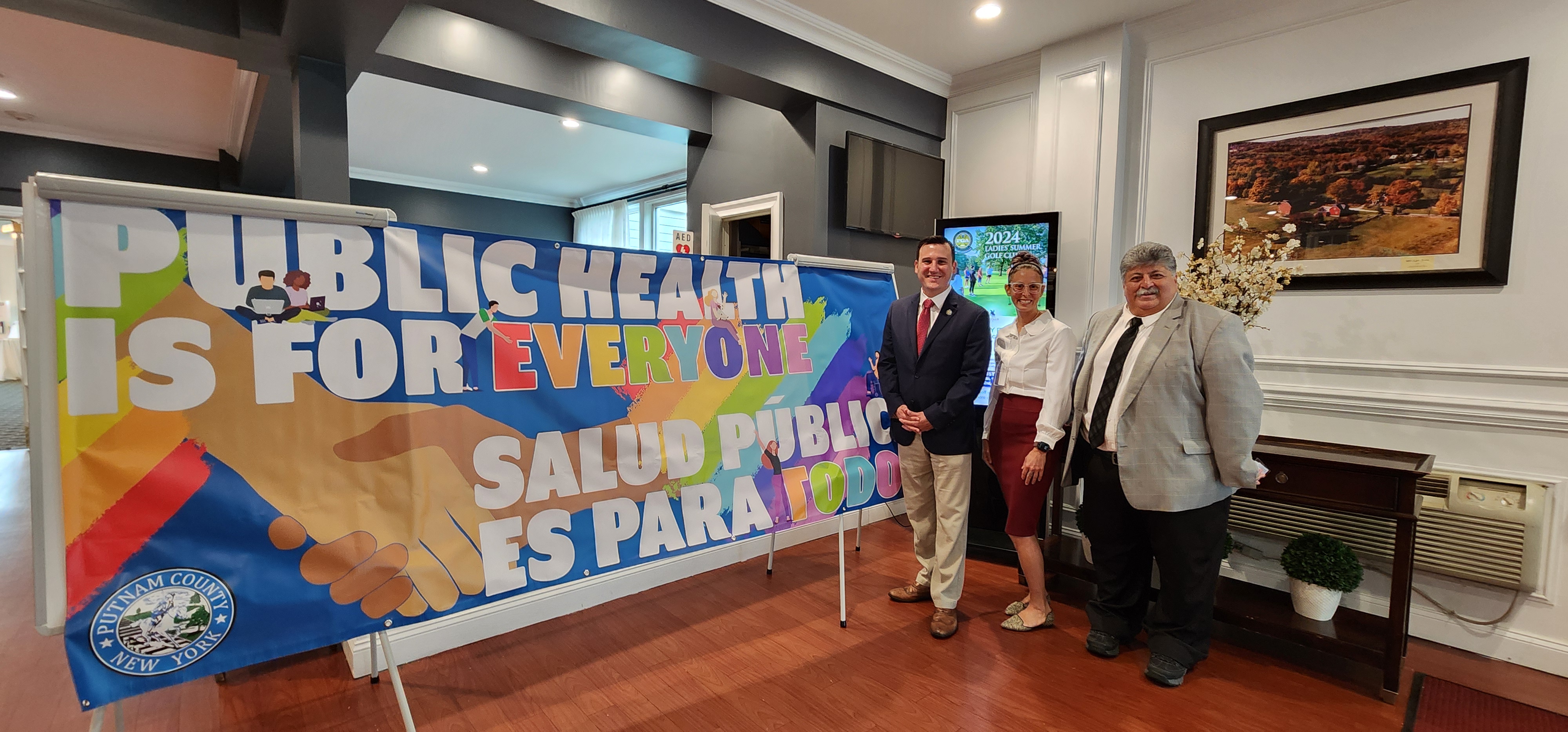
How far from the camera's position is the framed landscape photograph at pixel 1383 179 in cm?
249

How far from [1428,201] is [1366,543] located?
54.3 inches

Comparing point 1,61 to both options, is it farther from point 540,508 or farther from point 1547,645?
point 1547,645

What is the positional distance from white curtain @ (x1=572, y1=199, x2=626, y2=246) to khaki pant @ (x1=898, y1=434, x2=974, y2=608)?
6008mm

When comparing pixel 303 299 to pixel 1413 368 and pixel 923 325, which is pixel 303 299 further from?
pixel 1413 368

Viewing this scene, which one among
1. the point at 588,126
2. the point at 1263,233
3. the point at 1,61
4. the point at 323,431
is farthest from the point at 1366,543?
the point at 1,61

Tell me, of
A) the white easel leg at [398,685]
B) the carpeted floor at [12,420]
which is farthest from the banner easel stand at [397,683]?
the carpeted floor at [12,420]

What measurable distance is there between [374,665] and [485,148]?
5280 millimetres

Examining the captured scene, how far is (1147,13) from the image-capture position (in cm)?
334

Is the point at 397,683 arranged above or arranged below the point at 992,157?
below

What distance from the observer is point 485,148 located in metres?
6.26

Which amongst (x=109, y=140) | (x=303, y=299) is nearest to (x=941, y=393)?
(x=303, y=299)

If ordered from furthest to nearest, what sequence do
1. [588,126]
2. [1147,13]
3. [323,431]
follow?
[588,126] < [1147,13] < [323,431]

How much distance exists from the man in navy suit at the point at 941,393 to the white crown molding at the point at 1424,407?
59.3 inches

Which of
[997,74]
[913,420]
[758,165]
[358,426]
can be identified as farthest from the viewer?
[758,165]
